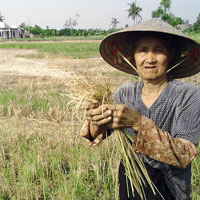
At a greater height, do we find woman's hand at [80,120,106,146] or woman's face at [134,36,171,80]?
woman's face at [134,36,171,80]

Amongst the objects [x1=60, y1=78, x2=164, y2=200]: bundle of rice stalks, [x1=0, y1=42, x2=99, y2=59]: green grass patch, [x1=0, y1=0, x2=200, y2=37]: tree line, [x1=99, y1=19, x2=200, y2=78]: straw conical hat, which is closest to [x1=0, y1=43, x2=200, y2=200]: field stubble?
[x1=60, y1=78, x2=164, y2=200]: bundle of rice stalks

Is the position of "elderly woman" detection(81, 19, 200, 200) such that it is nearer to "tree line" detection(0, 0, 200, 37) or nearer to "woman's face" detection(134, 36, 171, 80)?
"woman's face" detection(134, 36, 171, 80)

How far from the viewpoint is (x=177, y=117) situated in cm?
129

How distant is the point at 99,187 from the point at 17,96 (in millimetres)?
3052

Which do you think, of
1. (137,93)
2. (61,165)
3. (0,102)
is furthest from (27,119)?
(137,93)

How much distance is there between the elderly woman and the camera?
1.14 metres

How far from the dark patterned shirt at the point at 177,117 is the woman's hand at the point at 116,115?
0.80 ft

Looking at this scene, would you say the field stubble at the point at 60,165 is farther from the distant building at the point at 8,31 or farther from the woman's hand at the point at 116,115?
the distant building at the point at 8,31

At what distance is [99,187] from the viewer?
2.01 meters

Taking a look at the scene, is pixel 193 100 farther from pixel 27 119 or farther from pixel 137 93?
pixel 27 119

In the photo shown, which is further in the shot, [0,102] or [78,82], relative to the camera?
[0,102]

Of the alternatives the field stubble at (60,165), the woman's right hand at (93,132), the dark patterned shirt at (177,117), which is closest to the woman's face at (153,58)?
the dark patterned shirt at (177,117)

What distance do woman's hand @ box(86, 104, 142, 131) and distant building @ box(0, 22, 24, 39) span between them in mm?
56052

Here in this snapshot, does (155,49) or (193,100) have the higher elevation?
(155,49)
